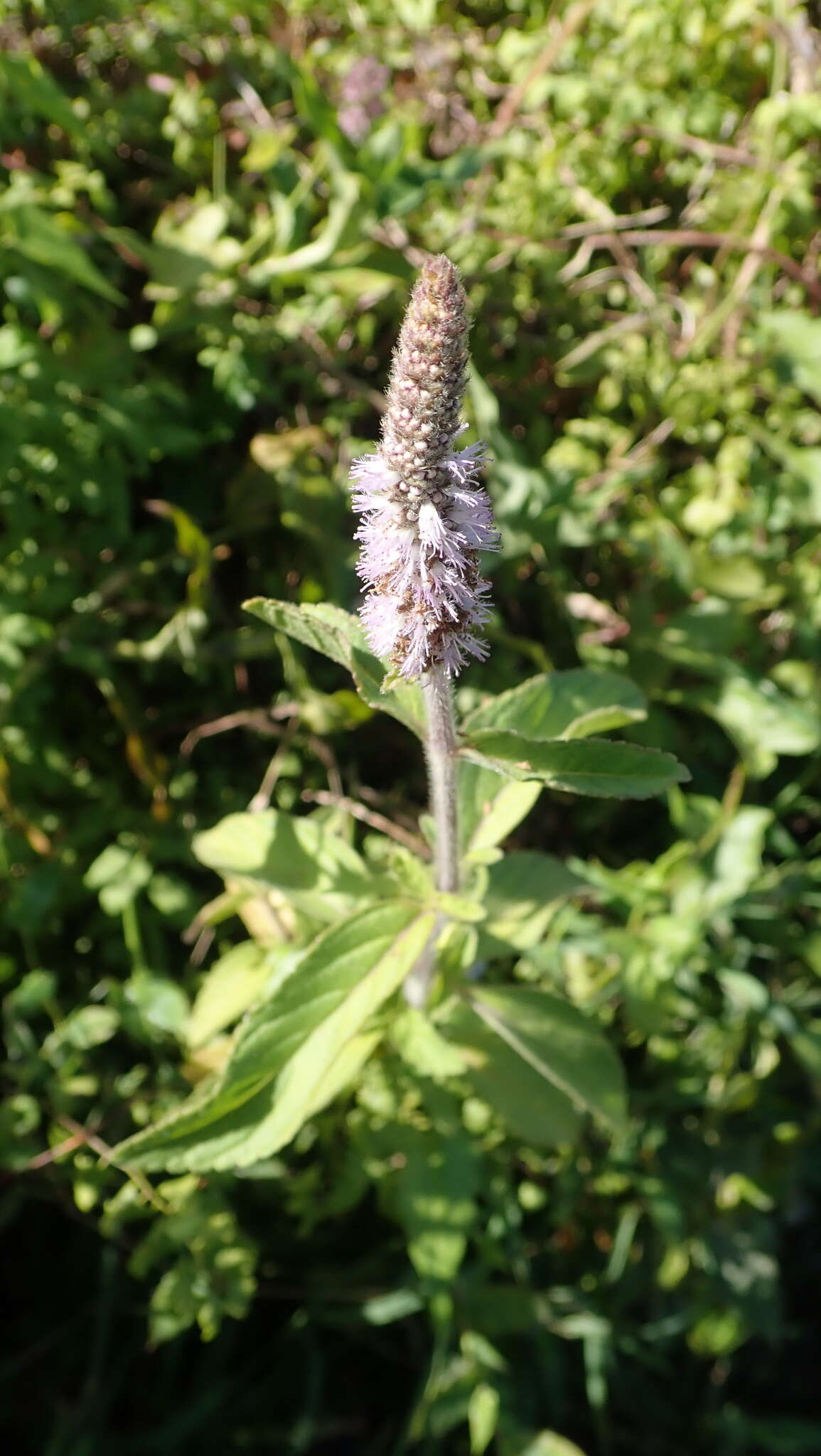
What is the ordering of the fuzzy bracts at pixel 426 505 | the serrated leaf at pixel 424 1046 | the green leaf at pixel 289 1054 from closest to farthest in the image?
the fuzzy bracts at pixel 426 505, the green leaf at pixel 289 1054, the serrated leaf at pixel 424 1046

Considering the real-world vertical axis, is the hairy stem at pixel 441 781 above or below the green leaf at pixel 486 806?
above

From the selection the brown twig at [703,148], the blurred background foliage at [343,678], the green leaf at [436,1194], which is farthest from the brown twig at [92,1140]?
the brown twig at [703,148]

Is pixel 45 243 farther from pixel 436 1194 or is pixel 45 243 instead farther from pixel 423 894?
pixel 436 1194

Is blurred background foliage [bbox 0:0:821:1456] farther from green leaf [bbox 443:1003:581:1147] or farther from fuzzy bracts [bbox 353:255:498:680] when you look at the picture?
fuzzy bracts [bbox 353:255:498:680]

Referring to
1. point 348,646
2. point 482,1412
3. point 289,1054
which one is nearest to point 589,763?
point 348,646

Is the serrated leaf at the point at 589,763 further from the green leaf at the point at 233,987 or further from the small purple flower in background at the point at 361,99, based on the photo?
the small purple flower in background at the point at 361,99

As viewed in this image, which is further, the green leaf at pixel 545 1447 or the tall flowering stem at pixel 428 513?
the green leaf at pixel 545 1447

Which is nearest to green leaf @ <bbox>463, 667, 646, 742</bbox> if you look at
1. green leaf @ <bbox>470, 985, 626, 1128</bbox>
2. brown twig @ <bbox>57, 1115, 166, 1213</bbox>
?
green leaf @ <bbox>470, 985, 626, 1128</bbox>
